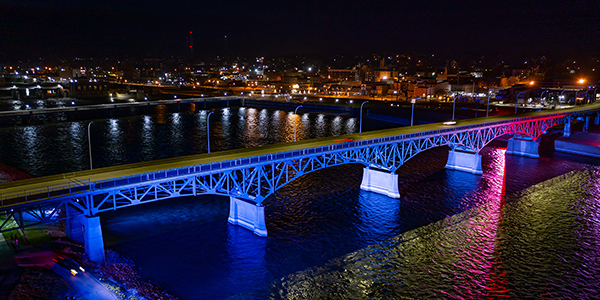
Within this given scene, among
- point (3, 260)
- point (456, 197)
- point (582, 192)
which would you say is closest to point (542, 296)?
point (456, 197)

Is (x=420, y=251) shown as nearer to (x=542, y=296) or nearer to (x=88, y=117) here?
(x=542, y=296)

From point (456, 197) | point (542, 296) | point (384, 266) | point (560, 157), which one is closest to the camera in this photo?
point (542, 296)

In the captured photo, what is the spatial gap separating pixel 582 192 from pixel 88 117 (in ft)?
426

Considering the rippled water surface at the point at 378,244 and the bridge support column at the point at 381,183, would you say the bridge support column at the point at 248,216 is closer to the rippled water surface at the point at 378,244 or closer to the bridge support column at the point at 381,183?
the rippled water surface at the point at 378,244

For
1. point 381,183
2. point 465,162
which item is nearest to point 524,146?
point 465,162

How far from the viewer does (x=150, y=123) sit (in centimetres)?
12062

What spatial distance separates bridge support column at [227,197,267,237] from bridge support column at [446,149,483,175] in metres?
39.4

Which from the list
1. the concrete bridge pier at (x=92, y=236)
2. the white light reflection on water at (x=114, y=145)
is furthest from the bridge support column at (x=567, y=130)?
the concrete bridge pier at (x=92, y=236)

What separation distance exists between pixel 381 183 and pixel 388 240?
45.8 feet

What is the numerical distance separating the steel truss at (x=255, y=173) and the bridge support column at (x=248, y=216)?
1149mm

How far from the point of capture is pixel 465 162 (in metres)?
64.2

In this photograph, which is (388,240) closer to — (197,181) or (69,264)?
(197,181)

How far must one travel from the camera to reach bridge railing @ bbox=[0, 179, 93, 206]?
26641 mm

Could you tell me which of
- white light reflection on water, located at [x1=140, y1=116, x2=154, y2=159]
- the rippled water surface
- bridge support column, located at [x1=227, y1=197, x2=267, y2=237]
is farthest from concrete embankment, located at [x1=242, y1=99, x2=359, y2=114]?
bridge support column, located at [x1=227, y1=197, x2=267, y2=237]
